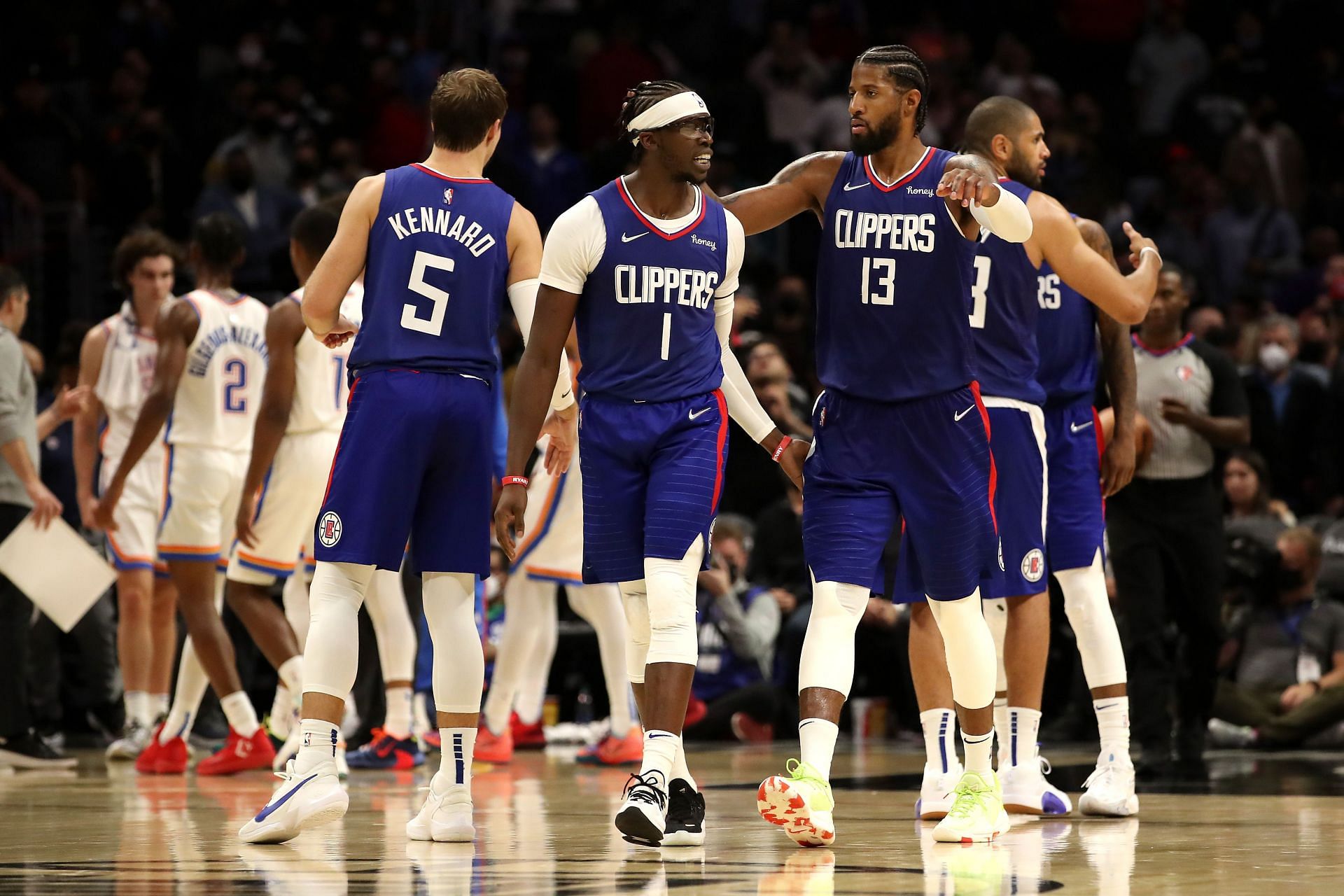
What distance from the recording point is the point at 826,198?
5.63 meters

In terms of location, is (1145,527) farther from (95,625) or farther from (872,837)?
(95,625)

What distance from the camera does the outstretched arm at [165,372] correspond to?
857 centimetres

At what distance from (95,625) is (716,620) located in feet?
12.7

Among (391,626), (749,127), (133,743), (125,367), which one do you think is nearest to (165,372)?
(125,367)

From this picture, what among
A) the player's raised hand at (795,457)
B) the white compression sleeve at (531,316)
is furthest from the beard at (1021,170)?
the white compression sleeve at (531,316)

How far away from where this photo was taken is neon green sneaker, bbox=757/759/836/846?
5.13m

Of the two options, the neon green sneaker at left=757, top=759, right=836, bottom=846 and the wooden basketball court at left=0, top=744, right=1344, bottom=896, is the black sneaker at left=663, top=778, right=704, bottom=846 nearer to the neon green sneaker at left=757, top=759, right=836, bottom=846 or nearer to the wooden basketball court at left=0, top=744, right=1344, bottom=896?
the wooden basketball court at left=0, top=744, right=1344, bottom=896

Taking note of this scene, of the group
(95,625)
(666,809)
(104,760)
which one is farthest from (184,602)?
(666,809)

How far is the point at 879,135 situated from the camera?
5473mm

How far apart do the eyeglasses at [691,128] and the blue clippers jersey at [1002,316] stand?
1.34 m

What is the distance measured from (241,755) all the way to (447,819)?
A: 3186 millimetres

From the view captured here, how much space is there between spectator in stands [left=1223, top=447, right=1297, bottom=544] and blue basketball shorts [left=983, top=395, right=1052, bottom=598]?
451 cm

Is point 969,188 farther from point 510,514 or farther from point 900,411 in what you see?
point 510,514

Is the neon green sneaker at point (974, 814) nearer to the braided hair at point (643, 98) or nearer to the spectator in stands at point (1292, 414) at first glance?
the braided hair at point (643, 98)
